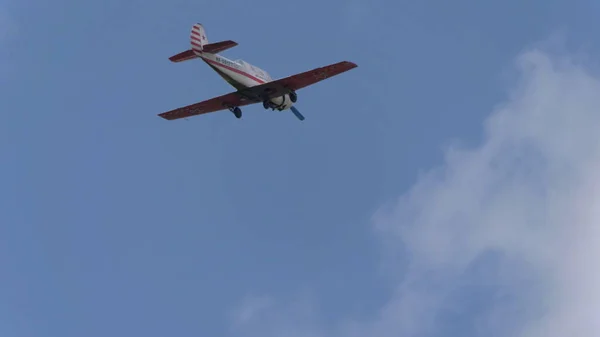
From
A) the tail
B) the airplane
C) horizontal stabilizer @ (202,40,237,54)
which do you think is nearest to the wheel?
the airplane

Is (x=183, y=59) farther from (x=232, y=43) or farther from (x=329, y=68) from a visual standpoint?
(x=329, y=68)

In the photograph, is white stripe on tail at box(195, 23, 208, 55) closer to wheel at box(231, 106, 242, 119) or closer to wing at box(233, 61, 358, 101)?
wing at box(233, 61, 358, 101)

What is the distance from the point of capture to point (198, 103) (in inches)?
3748

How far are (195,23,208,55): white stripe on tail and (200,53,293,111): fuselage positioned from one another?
2.00 feet

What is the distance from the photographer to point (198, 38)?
89.9 metres

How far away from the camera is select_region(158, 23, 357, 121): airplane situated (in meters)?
88.2

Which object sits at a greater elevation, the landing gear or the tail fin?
the tail fin

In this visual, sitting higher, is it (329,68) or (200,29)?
(200,29)

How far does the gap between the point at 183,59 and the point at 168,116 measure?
826 cm

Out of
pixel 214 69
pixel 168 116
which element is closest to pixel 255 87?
pixel 214 69

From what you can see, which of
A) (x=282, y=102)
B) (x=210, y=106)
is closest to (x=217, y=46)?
(x=282, y=102)

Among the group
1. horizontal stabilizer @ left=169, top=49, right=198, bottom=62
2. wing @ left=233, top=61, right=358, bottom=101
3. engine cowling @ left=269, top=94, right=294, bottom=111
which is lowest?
wing @ left=233, top=61, right=358, bottom=101

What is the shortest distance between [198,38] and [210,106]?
291 inches

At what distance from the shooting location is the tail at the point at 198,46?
8762 centimetres
